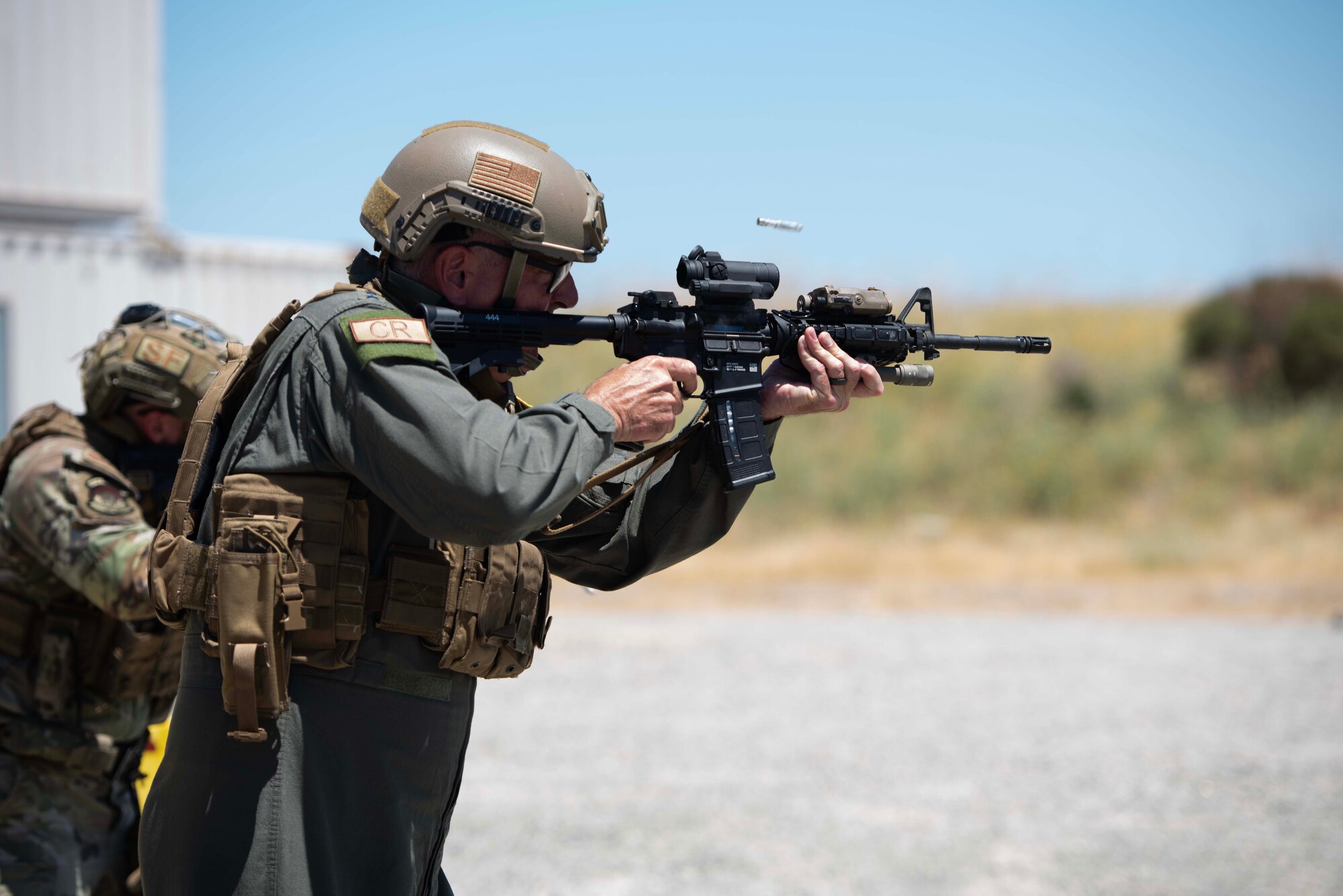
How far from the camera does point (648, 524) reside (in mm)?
2924

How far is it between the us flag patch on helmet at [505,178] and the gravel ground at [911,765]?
3.96 metres

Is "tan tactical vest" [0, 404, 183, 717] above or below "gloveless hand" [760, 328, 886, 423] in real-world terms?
below

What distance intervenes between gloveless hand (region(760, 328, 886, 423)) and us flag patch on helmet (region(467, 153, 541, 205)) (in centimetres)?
78

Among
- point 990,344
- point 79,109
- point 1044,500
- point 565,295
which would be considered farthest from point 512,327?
point 1044,500

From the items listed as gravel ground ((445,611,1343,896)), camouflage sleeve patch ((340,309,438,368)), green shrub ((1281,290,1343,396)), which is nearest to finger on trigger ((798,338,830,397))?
camouflage sleeve patch ((340,309,438,368))

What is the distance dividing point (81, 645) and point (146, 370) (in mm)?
847

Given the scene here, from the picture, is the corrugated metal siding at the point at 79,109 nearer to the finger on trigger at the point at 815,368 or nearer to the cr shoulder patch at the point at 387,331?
the finger on trigger at the point at 815,368

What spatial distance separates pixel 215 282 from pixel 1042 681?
733 centimetres

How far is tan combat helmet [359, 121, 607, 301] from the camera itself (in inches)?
94.7

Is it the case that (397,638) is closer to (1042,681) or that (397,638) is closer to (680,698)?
(680,698)

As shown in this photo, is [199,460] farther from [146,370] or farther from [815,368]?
[146,370]

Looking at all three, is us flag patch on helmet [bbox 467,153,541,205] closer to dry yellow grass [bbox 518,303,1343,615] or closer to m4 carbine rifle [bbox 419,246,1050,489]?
m4 carbine rifle [bbox 419,246,1050,489]

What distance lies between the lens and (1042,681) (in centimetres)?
965

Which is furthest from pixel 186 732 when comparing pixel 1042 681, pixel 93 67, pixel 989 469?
pixel 989 469
